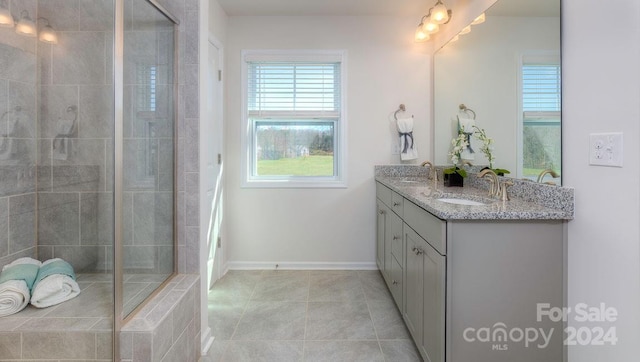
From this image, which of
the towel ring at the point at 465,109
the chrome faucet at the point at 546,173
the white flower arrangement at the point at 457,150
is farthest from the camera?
the white flower arrangement at the point at 457,150

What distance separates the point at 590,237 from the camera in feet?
4.35

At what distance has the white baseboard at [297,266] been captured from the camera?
3.20 metres

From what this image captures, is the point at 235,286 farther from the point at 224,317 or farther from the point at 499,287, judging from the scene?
the point at 499,287

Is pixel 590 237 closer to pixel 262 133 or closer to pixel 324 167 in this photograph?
pixel 324 167

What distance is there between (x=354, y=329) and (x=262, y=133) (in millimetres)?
2045

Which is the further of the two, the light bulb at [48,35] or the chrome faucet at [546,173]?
the light bulb at [48,35]

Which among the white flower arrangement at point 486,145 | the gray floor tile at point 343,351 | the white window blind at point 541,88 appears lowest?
the gray floor tile at point 343,351

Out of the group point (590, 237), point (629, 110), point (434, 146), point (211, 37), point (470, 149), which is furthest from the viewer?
point (434, 146)

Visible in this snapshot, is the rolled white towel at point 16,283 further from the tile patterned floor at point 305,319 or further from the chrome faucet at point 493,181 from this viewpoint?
the chrome faucet at point 493,181

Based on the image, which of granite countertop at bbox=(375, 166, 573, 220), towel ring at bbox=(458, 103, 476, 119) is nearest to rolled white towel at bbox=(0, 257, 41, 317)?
granite countertop at bbox=(375, 166, 573, 220)

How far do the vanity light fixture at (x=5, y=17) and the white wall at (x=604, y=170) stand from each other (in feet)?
9.59

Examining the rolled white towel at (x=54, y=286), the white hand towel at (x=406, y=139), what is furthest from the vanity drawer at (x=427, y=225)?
the rolled white towel at (x=54, y=286)

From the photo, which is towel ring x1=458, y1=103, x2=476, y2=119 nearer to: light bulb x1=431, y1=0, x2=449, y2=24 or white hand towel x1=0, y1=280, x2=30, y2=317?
light bulb x1=431, y1=0, x2=449, y2=24

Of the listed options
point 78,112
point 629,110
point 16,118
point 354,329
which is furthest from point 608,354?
point 16,118
